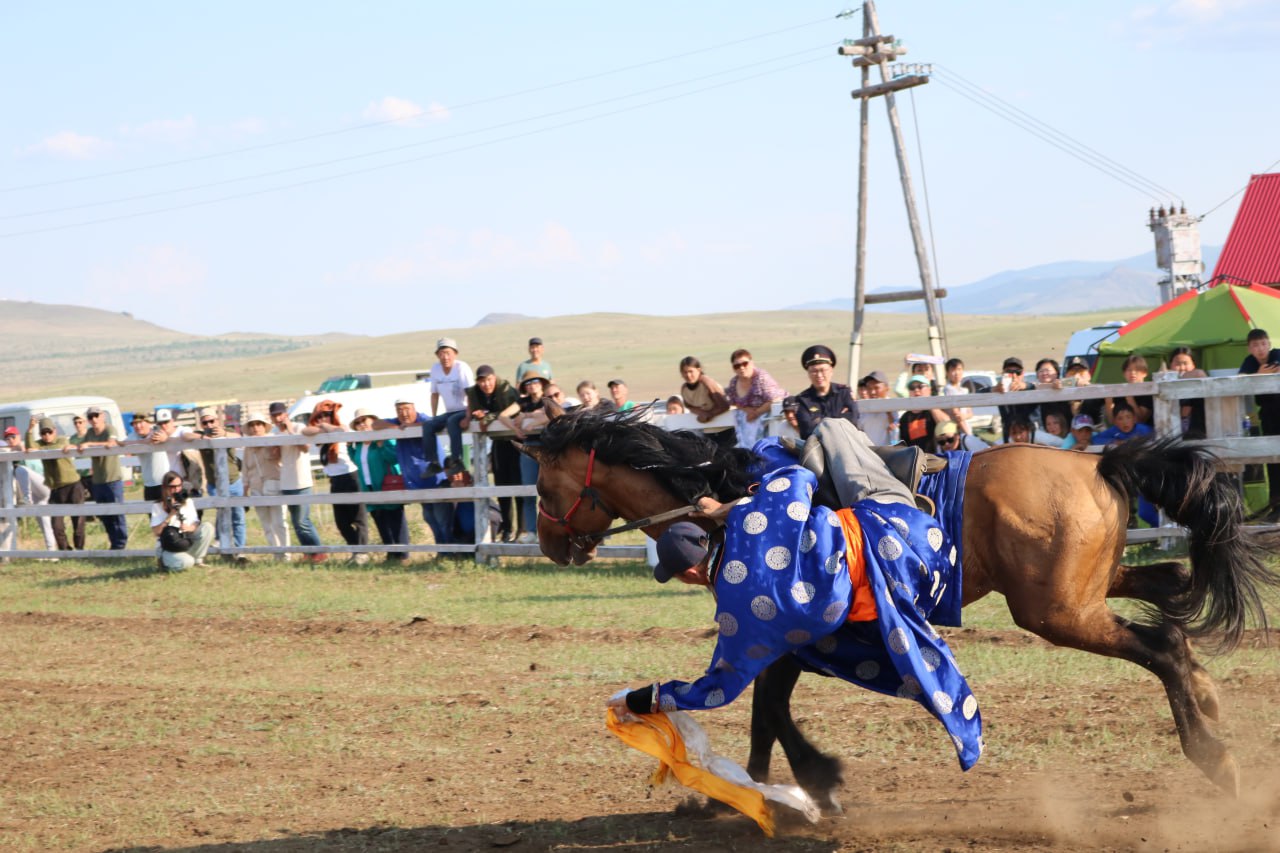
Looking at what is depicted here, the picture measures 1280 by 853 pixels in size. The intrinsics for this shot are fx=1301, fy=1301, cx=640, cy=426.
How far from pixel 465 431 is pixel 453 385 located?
2.26 feet

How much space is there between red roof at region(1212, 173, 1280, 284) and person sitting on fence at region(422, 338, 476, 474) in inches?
639

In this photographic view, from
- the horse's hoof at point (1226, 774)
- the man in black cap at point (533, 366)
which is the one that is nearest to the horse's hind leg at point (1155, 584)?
the horse's hoof at point (1226, 774)

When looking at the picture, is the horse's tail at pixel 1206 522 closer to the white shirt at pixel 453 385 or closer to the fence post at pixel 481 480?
the fence post at pixel 481 480

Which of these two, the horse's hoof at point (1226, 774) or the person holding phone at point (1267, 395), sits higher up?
the person holding phone at point (1267, 395)

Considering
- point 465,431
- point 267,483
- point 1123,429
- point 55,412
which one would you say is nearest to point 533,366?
point 465,431


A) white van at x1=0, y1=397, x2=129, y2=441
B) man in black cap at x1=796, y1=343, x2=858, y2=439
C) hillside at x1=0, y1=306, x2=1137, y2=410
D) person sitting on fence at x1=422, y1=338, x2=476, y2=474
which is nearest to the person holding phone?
man in black cap at x1=796, y1=343, x2=858, y2=439

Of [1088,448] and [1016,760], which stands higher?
[1088,448]

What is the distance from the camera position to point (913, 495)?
4.79 meters

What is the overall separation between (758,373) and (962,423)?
5.70ft

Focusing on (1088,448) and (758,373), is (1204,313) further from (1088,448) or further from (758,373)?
(758,373)

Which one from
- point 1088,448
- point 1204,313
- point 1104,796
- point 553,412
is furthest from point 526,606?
point 1204,313

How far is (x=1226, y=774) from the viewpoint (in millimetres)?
4684

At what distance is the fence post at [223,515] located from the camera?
A: 1372 cm

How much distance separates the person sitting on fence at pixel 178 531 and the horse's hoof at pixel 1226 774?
1083 centimetres
